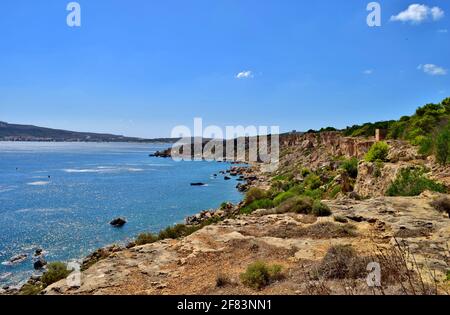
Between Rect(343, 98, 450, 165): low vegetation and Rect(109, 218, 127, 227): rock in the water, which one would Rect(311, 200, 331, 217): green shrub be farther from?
Rect(109, 218, 127, 227): rock in the water

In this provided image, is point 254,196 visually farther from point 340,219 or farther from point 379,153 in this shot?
point 340,219

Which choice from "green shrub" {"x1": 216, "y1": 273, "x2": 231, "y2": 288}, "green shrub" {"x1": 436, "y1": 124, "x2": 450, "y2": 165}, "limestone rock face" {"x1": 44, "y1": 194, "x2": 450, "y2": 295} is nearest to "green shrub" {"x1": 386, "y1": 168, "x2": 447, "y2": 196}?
"green shrub" {"x1": 436, "y1": 124, "x2": 450, "y2": 165}

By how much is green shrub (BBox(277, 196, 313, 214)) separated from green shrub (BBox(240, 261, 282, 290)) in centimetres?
799

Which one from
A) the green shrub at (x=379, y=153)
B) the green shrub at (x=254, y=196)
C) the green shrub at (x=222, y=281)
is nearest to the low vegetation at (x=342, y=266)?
the green shrub at (x=222, y=281)

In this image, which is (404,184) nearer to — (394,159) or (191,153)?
(394,159)

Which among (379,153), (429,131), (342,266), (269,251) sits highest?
(429,131)

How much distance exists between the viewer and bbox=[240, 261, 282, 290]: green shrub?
24.9ft

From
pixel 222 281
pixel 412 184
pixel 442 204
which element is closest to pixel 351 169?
pixel 412 184

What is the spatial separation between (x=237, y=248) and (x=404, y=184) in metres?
12.1

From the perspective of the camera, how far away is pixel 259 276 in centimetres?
767

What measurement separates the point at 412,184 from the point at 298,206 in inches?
267

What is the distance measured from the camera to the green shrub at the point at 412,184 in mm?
16314

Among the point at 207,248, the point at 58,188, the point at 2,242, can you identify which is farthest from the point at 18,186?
the point at 207,248

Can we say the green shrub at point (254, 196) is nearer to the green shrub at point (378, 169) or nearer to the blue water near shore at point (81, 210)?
the blue water near shore at point (81, 210)
